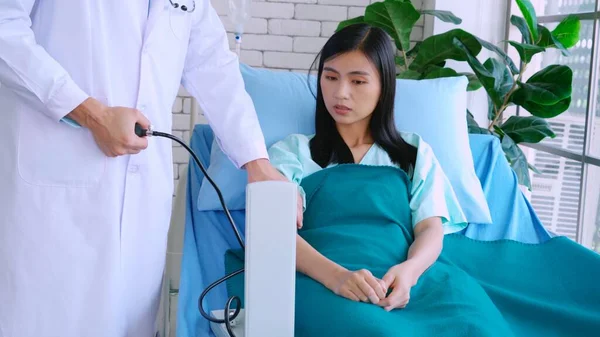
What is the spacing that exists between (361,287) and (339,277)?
2.6 inches

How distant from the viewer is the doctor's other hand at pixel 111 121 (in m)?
1.34

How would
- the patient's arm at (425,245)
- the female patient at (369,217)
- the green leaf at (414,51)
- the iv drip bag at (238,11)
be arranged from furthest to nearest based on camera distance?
the iv drip bag at (238,11) → the green leaf at (414,51) → the patient's arm at (425,245) → the female patient at (369,217)

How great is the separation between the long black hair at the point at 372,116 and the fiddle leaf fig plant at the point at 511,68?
0.97 meters

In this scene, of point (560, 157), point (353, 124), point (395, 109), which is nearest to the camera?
point (353, 124)

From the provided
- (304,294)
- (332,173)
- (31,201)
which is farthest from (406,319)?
(31,201)

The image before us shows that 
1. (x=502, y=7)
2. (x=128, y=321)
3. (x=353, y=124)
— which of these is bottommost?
(x=128, y=321)

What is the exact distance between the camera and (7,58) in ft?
4.26

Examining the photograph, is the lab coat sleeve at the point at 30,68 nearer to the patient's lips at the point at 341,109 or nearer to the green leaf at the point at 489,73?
the patient's lips at the point at 341,109

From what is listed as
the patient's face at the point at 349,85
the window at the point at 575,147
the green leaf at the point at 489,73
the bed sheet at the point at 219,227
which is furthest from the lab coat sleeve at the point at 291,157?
the window at the point at 575,147

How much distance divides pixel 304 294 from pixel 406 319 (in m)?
0.21

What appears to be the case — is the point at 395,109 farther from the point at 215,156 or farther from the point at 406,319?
the point at 406,319

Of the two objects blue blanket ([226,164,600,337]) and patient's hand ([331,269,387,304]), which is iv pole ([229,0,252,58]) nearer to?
blue blanket ([226,164,600,337])

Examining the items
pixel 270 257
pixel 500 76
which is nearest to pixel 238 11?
pixel 500 76

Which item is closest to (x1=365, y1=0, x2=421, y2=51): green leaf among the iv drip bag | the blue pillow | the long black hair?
the iv drip bag
